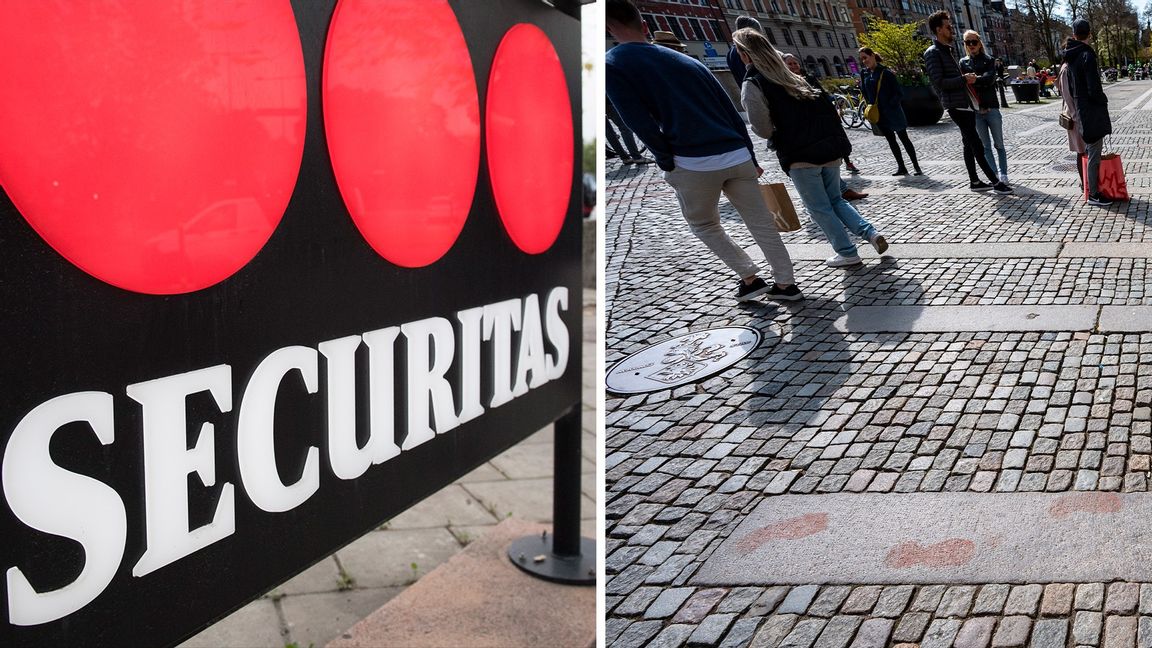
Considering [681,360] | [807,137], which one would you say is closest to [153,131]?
[681,360]

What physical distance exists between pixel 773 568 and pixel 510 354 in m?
1.06

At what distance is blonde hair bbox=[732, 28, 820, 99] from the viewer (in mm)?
4816

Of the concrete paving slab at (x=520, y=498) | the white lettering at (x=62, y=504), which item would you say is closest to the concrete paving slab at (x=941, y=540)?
the white lettering at (x=62, y=504)

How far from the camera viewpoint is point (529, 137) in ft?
10.7

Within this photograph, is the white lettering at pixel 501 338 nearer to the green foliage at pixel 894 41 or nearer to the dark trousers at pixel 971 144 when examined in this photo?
the green foliage at pixel 894 41

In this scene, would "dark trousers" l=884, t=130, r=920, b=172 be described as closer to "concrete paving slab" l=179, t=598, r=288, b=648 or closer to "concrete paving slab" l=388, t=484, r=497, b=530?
"concrete paving slab" l=388, t=484, r=497, b=530

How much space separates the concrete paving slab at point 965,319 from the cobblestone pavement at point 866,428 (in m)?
0.08

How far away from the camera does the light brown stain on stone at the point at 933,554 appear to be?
253 centimetres

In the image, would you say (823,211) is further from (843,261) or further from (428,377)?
(428,377)

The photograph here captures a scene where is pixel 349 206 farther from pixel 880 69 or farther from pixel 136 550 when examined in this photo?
pixel 880 69

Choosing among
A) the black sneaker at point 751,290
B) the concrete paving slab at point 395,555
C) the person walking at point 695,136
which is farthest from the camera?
the black sneaker at point 751,290

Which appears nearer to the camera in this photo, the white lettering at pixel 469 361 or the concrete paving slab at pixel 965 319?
the white lettering at pixel 469 361

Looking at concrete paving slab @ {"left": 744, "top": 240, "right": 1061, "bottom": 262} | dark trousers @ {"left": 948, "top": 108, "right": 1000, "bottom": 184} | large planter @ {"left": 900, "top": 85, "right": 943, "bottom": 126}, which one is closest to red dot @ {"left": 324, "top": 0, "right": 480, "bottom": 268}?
concrete paving slab @ {"left": 744, "top": 240, "right": 1061, "bottom": 262}

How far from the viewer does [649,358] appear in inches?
162
